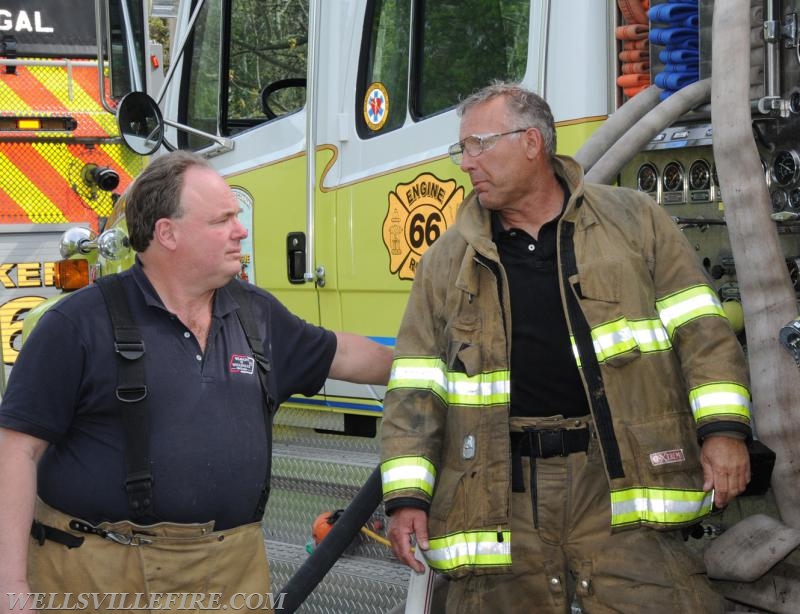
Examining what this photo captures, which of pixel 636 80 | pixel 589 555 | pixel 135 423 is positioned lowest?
pixel 589 555

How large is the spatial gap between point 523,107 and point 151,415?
3.70 feet

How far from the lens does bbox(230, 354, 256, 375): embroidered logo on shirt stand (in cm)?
289

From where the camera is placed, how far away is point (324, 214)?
14.7 ft

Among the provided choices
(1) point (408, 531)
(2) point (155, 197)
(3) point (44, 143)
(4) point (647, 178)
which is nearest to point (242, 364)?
(2) point (155, 197)

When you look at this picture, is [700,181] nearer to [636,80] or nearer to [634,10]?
[636,80]

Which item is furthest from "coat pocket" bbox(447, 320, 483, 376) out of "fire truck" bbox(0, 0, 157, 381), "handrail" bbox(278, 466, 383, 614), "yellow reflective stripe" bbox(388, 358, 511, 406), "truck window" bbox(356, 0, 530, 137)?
"fire truck" bbox(0, 0, 157, 381)

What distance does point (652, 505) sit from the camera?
2.83m

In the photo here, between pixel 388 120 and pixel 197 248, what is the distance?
61.0 inches

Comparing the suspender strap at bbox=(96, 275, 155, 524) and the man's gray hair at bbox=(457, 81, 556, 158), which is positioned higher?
the man's gray hair at bbox=(457, 81, 556, 158)

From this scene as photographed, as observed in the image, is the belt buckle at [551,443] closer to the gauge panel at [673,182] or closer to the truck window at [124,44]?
the gauge panel at [673,182]

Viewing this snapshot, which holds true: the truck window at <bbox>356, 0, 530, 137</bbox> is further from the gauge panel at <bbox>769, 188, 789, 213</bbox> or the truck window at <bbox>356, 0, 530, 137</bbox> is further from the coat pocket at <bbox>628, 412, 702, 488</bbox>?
the coat pocket at <bbox>628, 412, 702, 488</bbox>

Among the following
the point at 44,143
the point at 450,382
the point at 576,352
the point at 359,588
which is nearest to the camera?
the point at 576,352

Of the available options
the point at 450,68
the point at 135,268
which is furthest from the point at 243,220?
Result: the point at 135,268

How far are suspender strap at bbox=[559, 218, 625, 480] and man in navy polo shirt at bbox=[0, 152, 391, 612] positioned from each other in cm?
74
